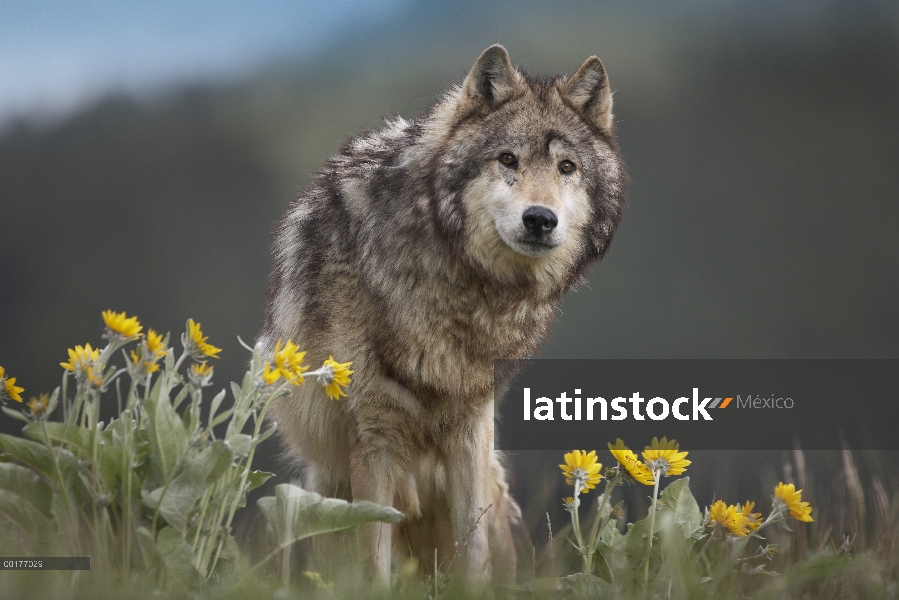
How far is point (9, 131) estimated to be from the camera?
12.2m

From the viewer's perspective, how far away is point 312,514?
8.03 ft

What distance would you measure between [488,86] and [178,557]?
7.01ft

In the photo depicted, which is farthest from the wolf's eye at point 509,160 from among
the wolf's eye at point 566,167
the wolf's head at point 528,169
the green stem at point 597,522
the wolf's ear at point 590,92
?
the green stem at point 597,522

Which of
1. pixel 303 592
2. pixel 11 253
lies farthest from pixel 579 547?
pixel 11 253

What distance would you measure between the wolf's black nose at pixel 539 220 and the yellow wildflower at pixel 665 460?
882 millimetres

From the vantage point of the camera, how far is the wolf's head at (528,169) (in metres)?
3.21

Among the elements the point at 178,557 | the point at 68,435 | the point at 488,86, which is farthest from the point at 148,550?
the point at 488,86

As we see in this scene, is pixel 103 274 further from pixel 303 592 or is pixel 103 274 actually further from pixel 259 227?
pixel 303 592

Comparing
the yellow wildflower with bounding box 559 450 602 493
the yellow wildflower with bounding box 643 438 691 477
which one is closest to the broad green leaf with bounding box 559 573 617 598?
the yellow wildflower with bounding box 559 450 602 493

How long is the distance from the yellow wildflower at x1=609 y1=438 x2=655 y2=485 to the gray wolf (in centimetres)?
81

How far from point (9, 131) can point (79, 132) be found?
230 cm

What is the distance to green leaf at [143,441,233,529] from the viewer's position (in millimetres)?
2250

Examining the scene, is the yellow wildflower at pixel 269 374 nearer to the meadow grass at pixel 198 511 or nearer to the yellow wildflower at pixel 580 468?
the meadow grass at pixel 198 511

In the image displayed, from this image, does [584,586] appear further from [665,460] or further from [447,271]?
[447,271]
